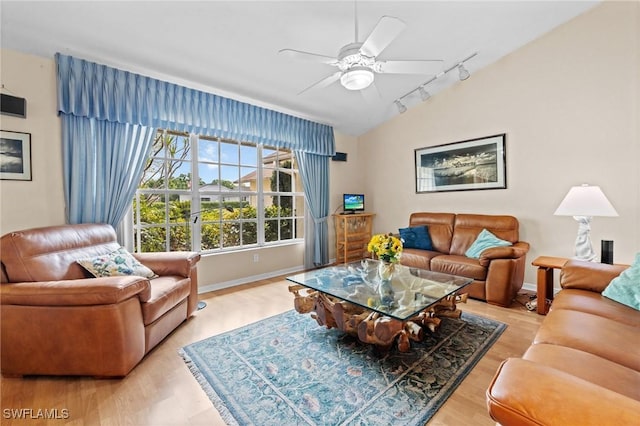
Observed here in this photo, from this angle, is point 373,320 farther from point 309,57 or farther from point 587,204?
point 587,204

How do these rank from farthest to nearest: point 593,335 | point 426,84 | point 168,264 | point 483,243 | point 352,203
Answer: point 352,203 < point 426,84 < point 483,243 < point 168,264 < point 593,335

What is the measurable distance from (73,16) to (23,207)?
161 centimetres

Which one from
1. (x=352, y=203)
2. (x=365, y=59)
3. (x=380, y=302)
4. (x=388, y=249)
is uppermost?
(x=365, y=59)

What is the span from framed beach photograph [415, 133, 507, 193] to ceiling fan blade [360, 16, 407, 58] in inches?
100

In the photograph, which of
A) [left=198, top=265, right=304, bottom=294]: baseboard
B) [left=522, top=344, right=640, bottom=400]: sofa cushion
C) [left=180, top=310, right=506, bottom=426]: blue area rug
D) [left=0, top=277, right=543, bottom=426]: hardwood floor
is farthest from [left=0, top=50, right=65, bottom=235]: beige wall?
[left=522, top=344, right=640, bottom=400]: sofa cushion

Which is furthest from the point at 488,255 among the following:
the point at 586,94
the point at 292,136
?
the point at 292,136

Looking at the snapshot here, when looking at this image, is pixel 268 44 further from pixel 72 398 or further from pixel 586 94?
pixel 586 94

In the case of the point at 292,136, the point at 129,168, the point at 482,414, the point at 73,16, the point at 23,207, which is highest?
the point at 73,16

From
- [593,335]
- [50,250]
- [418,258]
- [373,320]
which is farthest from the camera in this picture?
[418,258]

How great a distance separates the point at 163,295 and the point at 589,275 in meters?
3.17

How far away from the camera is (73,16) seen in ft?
6.86

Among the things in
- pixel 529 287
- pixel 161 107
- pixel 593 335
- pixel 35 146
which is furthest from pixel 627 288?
pixel 35 146

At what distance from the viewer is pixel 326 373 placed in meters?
1.80

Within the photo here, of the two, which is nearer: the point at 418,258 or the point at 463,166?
the point at 418,258
